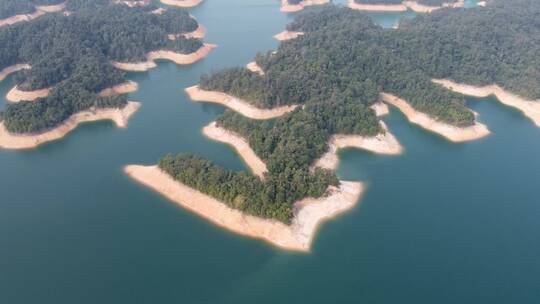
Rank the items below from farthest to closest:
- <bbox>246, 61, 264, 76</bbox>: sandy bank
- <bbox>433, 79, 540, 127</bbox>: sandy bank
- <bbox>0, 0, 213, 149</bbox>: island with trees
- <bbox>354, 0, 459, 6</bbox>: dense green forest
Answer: <bbox>354, 0, 459, 6</bbox>: dense green forest < <bbox>246, 61, 264, 76</bbox>: sandy bank < <bbox>433, 79, 540, 127</bbox>: sandy bank < <bbox>0, 0, 213, 149</bbox>: island with trees

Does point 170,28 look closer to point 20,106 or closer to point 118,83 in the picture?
point 118,83

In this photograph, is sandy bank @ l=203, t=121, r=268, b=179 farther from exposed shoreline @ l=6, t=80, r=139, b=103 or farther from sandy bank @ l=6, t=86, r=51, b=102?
sandy bank @ l=6, t=86, r=51, b=102

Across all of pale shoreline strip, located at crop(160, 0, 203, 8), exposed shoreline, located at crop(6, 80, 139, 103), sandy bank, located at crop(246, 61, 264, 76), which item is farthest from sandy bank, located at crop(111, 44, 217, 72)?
pale shoreline strip, located at crop(160, 0, 203, 8)

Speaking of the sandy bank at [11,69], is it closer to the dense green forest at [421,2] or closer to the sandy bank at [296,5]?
the sandy bank at [296,5]

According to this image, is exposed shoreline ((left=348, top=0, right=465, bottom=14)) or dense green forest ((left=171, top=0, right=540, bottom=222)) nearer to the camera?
dense green forest ((left=171, top=0, right=540, bottom=222))

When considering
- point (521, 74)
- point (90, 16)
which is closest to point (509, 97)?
point (521, 74)
